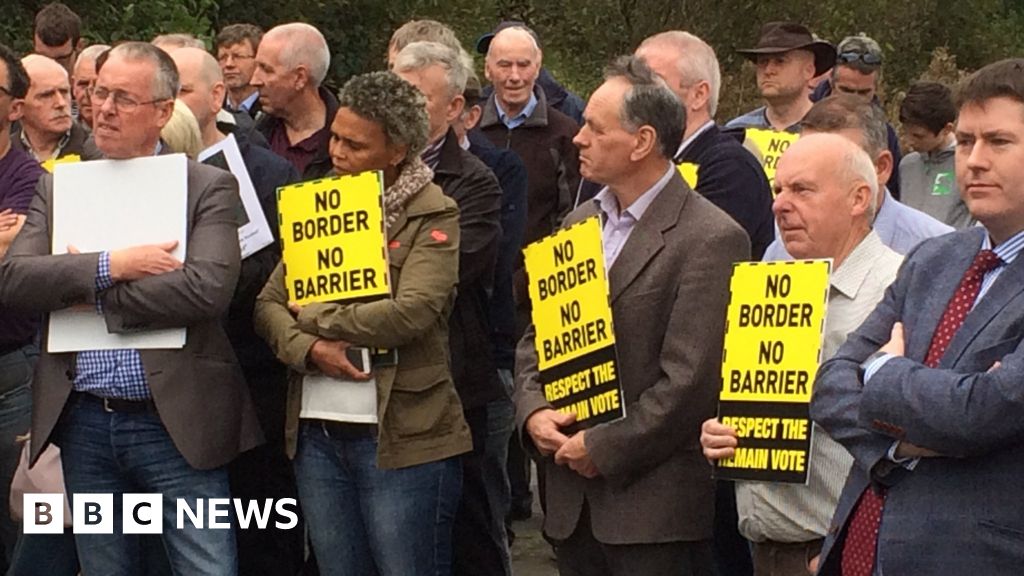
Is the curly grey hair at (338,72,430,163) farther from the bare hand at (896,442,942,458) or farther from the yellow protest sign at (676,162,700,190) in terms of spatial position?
the bare hand at (896,442,942,458)

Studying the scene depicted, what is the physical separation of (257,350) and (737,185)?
188cm

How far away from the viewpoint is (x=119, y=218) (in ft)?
19.0

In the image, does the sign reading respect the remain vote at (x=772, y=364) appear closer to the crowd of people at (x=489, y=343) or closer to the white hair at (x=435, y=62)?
the crowd of people at (x=489, y=343)

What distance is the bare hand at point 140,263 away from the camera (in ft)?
18.6

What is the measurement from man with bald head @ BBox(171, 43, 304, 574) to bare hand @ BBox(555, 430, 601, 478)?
155cm

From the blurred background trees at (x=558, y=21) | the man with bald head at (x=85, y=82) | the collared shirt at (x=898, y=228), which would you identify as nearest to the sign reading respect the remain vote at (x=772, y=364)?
the collared shirt at (x=898, y=228)

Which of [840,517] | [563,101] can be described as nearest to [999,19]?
[563,101]

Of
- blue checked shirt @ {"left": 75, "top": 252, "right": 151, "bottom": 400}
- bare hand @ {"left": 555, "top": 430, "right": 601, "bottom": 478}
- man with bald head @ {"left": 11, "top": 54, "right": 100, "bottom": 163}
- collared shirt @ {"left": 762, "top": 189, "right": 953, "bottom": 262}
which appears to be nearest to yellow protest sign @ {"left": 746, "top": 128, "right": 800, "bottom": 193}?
collared shirt @ {"left": 762, "top": 189, "right": 953, "bottom": 262}

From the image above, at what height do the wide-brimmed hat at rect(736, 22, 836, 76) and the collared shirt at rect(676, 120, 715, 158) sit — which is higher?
the wide-brimmed hat at rect(736, 22, 836, 76)

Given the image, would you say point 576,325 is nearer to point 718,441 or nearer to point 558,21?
point 718,441

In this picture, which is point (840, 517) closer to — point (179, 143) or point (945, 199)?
point (179, 143)

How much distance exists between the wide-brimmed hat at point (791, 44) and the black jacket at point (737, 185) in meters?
2.16

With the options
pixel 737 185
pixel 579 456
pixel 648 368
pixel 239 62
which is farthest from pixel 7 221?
pixel 239 62

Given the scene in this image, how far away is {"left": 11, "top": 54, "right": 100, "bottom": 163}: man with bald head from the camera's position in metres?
7.66
